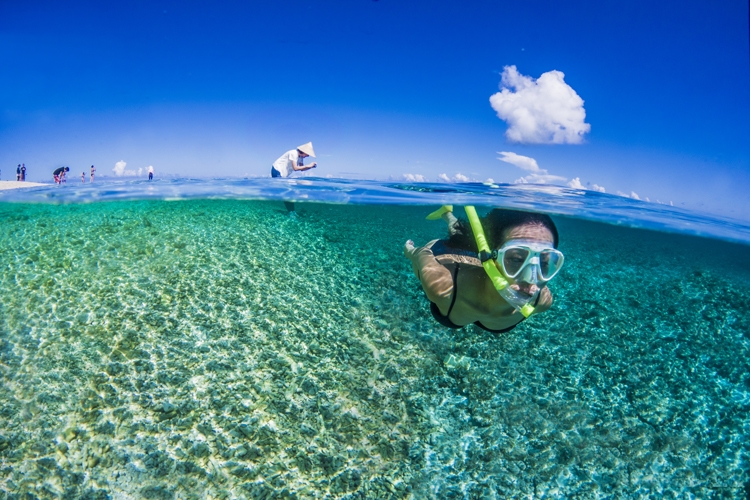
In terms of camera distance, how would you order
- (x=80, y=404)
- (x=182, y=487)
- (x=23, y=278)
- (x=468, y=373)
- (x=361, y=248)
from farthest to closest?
(x=361, y=248), (x=23, y=278), (x=468, y=373), (x=80, y=404), (x=182, y=487)

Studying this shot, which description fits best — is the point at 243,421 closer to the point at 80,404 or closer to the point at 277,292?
the point at 80,404

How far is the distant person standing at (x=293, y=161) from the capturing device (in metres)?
7.70

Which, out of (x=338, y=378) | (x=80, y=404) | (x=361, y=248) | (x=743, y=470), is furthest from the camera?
(x=361, y=248)

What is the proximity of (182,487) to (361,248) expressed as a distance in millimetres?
5636

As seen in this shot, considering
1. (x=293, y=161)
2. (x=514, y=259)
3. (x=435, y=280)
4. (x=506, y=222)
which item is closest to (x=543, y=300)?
(x=514, y=259)

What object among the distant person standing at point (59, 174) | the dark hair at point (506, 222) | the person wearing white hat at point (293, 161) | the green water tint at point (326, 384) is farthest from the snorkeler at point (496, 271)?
the distant person standing at point (59, 174)

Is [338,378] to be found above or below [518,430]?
above

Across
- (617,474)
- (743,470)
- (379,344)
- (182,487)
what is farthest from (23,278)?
(743,470)

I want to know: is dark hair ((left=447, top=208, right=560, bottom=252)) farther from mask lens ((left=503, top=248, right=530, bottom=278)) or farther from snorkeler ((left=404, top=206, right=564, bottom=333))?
mask lens ((left=503, top=248, right=530, bottom=278))

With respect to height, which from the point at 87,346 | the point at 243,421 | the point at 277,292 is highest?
the point at 277,292

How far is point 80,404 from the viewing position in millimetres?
3900

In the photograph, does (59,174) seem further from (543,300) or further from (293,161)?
(543,300)

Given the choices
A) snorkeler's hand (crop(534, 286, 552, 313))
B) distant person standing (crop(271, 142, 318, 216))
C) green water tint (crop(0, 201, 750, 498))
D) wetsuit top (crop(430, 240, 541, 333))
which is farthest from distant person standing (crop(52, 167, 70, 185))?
snorkeler's hand (crop(534, 286, 552, 313))

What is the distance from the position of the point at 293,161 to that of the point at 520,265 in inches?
268
